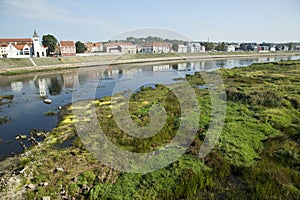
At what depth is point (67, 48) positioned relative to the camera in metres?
56.4

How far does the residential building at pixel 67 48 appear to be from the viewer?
182 feet

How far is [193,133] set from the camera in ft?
32.1

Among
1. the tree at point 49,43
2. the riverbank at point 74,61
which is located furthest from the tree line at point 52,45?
the riverbank at point 74,61

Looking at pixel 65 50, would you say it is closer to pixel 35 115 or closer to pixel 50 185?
pixel 35 115

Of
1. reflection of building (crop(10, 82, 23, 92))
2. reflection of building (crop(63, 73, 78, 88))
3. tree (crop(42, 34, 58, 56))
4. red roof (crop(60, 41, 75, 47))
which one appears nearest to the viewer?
reflection of building (crop(10, 82, 23, 92))

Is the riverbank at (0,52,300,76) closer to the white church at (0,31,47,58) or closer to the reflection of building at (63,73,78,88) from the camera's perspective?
the white church at (0,31,47,58)

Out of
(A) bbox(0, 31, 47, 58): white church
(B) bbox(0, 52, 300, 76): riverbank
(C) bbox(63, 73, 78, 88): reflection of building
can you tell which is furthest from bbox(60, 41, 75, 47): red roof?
(C) bbox(63, 73, 78, 88): reflection of building

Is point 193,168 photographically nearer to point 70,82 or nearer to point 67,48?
point 70,82

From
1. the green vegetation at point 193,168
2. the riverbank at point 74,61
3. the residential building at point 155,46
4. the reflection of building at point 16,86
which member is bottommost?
the green vegetation at point 193,168

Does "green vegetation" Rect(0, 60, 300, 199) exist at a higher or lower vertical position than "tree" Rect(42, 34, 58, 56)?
lower

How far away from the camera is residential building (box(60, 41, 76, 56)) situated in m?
55.4

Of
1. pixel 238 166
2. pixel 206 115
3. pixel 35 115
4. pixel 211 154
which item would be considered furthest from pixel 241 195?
pixel 35 115

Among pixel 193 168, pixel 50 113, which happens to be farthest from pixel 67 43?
pixel 193 168

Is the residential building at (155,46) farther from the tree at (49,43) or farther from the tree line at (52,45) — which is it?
the tree at (49,43)
